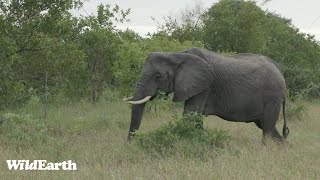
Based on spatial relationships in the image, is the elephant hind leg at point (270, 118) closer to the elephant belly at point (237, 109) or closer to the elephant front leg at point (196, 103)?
the elephant belly at point (237, 109)

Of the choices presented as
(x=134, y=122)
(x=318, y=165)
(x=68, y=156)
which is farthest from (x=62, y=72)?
(x=318, y=165)

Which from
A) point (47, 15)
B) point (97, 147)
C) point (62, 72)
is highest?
point (47, 15)

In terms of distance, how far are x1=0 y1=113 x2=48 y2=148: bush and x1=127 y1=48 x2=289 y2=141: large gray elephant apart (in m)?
1.50

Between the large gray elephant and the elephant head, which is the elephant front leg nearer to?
the large gray elephant

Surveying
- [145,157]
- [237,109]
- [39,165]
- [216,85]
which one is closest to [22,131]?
[39,165]

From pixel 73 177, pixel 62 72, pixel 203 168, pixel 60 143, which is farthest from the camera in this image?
pixel 62 72

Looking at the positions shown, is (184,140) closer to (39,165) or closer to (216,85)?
(216,85)

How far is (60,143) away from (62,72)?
13.8ft

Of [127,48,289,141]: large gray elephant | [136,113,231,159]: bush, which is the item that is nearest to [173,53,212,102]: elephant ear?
[127,48,289,141]: large gray elephant

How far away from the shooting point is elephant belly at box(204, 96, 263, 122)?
8.34m

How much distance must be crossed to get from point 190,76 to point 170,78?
35cm

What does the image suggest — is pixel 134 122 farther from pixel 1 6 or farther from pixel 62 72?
pixel 62 72

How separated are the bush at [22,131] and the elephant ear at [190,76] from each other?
2.34m

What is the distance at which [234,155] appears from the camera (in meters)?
6.66
